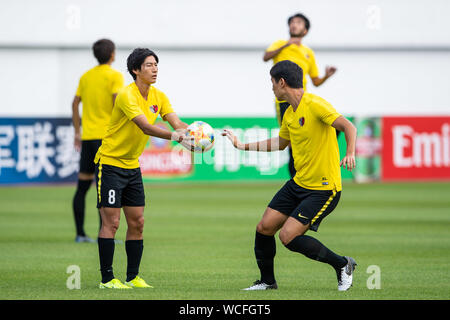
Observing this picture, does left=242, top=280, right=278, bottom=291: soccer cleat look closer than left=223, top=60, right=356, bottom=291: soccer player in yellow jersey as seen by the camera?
No

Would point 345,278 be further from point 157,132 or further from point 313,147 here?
point 157,132

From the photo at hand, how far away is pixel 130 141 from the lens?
8.13 metres

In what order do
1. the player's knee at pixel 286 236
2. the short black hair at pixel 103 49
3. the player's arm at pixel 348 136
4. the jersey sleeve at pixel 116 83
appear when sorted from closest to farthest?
the player's arm at pixel 348 136, the player's knee at pixel 286 236, the short black hair at pixel 103 49, the jersey sleeve at pixel 116 83

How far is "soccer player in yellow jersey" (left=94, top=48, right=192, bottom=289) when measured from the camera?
312 inches

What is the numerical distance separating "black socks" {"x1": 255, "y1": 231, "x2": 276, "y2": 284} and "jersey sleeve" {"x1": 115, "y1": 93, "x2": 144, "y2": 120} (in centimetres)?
153

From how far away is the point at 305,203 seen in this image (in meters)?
7.77

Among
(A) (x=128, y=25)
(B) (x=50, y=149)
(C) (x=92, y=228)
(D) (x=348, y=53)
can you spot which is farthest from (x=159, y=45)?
(C) (x=92, y=228)

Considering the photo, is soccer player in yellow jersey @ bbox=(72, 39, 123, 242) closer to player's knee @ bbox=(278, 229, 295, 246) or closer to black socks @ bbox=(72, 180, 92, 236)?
black socks @ bbox=(72, 180, 92, 236)

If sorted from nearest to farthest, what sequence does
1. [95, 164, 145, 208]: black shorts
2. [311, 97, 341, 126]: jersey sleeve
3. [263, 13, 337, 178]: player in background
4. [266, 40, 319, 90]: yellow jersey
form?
1. [311, 97, 341, 126]: jersey sleeve
2. [95, 164, 145, 208]: black shorts
3. [263, 13, 337, 178]: player in background
4. [266, 40, 319, 90]: yellow jersey

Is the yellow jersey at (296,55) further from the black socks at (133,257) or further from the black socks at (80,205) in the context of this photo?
the black socks at (133,257)

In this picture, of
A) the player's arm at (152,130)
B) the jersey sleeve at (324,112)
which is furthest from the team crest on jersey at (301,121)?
the player's arm at (152,130)

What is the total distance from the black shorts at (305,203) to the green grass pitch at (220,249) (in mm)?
653

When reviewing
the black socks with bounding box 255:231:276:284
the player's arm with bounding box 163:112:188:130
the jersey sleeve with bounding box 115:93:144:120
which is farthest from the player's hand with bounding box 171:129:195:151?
the black socks with bounding box 255:231:276:284

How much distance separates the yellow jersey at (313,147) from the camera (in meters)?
7.76
